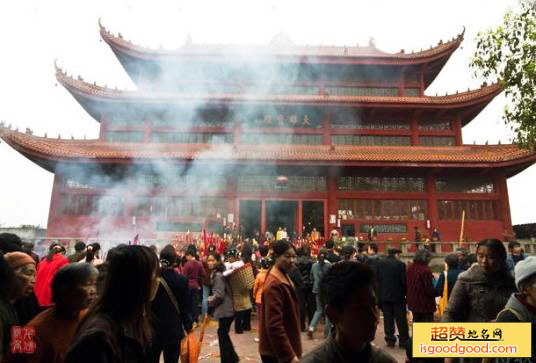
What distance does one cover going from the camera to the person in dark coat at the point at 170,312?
11.0ft

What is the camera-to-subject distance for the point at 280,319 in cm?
256

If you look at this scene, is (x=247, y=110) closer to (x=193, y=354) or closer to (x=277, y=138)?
(x=277, y=138)

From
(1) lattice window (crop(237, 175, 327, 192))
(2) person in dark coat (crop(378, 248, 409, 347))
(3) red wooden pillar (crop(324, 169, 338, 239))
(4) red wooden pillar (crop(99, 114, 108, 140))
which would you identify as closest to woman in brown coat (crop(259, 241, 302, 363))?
(2) person in dark coat (crop(378, 248, 409, 347))

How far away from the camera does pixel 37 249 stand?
14.2 metres

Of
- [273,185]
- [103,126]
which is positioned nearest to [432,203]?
[273,185]

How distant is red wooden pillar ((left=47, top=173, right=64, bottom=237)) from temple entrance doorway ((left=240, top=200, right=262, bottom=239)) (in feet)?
26.1

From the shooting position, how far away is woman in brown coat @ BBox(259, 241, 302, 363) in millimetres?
2477

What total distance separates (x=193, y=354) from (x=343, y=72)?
684 inches

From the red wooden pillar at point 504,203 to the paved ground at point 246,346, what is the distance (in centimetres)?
1106

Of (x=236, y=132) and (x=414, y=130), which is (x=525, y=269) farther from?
(x=414, y=130)

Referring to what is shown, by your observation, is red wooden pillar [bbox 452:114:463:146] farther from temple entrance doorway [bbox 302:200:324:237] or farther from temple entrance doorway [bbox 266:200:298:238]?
temple entrance doorway [bbox 266:200:298:238]

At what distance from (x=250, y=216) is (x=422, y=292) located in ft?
42.0

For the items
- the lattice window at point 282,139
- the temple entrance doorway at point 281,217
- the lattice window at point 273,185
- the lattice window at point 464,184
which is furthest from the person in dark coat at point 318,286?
the lattice window at point 464,184

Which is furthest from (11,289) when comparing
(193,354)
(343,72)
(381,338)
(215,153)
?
(343,72)
